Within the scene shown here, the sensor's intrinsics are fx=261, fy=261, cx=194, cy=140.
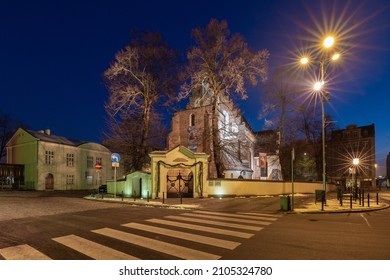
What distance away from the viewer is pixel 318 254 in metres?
6.21

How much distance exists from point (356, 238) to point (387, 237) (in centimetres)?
114

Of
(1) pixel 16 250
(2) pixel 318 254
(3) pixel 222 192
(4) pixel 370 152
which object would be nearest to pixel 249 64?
(3) pixel 222 192

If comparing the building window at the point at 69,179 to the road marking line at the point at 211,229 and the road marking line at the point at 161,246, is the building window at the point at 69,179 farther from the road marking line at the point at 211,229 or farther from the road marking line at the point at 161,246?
the road marking line at the point at 161,246

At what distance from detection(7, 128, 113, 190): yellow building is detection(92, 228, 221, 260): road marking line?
33757 millimetres

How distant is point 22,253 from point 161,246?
3.27 meters

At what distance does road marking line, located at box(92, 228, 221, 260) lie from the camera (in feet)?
19.5

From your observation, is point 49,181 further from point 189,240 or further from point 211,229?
point 189,240

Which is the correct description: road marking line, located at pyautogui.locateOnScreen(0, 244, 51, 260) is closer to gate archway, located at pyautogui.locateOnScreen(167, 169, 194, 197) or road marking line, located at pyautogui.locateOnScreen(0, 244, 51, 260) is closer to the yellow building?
gate archway, located at pyautogui.locateOnScreen(167, 169, 194, 197)

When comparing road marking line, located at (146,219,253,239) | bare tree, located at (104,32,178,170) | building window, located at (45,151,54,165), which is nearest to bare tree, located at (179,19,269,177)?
bare tree, located at (104,32,178,170)

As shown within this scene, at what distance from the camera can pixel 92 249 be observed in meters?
6.48

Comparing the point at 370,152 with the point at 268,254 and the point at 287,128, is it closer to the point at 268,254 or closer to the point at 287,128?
the point at 287,128

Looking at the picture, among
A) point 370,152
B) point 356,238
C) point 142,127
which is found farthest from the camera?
point 370,152

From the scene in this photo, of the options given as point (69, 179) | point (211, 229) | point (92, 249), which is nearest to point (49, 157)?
point (69, 179)

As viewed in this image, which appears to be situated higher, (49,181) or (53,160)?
(53,160)
